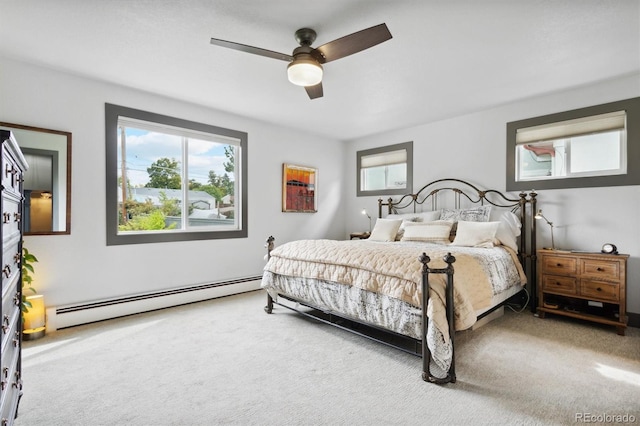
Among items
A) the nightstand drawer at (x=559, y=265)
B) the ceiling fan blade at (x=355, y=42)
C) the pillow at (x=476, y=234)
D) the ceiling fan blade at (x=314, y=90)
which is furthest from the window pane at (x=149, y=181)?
the nightstand drawer at (x=559, y=265)

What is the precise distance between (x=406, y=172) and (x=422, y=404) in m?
3.94

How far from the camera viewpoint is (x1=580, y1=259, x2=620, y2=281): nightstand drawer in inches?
116

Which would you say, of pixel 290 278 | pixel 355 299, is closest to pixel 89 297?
pixel 290 278

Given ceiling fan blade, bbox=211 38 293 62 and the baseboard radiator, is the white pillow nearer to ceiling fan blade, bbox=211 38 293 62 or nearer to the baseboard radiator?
the baseboard radiator

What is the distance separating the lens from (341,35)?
8.21 ft

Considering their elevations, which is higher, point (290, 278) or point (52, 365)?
point (290, 278)

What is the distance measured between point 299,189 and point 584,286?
3976mm

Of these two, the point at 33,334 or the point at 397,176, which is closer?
the point at 33,334

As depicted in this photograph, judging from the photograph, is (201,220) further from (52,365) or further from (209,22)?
(209,22)

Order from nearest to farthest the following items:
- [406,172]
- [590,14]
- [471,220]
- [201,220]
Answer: [590,14] < [471,220] < [201,220] < [406,172]

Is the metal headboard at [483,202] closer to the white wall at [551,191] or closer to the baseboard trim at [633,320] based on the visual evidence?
the white wall at [551,191]

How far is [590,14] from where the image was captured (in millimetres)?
2207

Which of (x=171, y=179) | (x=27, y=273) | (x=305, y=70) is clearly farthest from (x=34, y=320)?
(x=305, y=70)

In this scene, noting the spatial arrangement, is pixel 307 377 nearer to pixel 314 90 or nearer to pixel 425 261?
pixel 425 261
